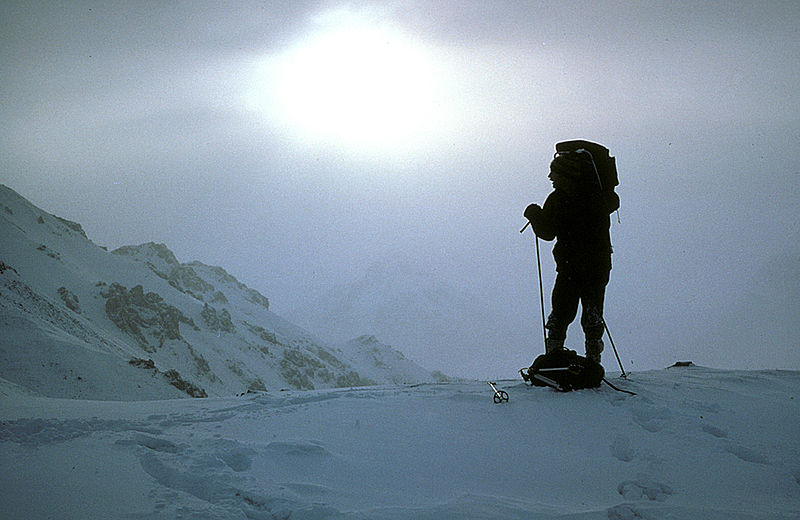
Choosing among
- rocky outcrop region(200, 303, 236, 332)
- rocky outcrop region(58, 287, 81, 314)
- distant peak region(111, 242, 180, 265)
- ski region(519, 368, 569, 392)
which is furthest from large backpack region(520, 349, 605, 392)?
distant peak region(111, 242, 180, 265)

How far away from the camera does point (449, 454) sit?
14.1ft

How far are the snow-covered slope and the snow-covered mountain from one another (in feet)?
30.2

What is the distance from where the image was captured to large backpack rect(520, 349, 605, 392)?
5914 mm

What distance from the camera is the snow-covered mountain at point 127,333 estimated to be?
43.7 feet

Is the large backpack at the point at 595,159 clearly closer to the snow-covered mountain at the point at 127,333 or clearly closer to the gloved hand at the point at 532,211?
the gloved hand at the point at 532,211

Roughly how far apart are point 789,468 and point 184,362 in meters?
29.3

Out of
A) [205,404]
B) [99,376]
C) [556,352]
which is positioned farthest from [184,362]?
[556,352]

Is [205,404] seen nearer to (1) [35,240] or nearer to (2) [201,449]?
(2) [201,449]

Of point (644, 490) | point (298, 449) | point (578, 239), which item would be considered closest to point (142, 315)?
point (578, 239)

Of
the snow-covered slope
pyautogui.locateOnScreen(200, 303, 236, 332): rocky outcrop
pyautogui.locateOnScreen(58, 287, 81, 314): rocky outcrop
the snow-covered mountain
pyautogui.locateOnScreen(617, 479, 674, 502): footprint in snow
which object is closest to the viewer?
the snow-covered slope

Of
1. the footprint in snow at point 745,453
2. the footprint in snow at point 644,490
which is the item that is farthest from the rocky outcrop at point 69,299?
the footprint in snow at point 745,453

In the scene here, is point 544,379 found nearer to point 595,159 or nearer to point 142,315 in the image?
point 595,159

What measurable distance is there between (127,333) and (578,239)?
86.7ft

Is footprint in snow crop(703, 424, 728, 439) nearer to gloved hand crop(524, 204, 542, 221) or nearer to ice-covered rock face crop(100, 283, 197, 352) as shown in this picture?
gloved hand crop(524, 204, 542, 221)
